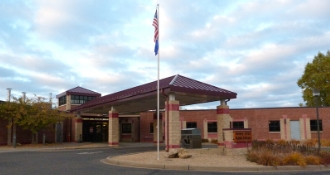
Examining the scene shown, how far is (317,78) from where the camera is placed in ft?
154

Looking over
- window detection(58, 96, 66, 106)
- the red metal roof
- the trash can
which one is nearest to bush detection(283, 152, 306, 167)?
the trash can

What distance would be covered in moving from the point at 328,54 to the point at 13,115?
146ft

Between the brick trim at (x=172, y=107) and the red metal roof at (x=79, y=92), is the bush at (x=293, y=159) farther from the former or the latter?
the red metal roof at (x=79, y=92)

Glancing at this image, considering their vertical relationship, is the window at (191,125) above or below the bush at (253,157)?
above

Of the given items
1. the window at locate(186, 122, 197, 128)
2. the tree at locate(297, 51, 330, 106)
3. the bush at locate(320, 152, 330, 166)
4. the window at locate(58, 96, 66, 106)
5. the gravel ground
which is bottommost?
the gravel ground

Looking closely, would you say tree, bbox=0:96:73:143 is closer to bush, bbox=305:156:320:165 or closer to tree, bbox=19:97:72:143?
tree, bbox=19:97:72:143

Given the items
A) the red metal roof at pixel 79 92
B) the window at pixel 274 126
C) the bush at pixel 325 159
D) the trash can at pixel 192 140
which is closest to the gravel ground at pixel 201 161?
the bush at pixel 325 159

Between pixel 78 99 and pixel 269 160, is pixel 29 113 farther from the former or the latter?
pixel 269 160

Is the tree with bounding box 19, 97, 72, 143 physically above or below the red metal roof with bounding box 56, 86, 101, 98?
below

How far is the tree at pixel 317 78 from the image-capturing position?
1849 inches

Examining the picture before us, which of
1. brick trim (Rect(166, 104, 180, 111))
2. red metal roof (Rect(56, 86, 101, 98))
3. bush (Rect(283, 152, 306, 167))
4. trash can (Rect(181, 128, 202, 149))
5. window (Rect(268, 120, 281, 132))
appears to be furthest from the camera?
red metal roof (Rect(56, 86, 101, 98))

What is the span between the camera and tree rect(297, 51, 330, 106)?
154ft

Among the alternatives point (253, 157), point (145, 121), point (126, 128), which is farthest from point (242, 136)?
point (126, 128)

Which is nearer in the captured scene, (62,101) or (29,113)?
(29,113)
